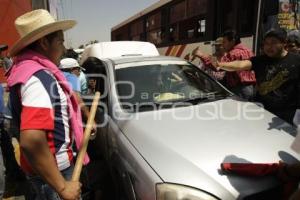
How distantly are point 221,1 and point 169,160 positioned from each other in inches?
235

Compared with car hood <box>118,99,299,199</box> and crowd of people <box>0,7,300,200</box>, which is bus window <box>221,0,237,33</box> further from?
crowd of people <box>0,7,300,200</box>

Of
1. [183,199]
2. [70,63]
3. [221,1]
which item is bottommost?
[183,199]

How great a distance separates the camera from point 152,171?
7.47ft

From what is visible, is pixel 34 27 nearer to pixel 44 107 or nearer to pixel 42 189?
pixel 44 107

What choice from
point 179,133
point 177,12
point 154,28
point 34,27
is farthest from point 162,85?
point 154,28

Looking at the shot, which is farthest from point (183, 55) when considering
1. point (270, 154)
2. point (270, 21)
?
point (270, 154)

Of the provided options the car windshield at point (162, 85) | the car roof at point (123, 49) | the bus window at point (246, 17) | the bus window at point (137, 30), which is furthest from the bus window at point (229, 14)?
the bus window at point (137, 30)

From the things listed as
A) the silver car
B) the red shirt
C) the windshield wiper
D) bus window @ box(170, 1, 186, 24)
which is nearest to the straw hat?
the silver car

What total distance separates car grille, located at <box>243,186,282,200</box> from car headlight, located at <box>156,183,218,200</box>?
11.2 inches

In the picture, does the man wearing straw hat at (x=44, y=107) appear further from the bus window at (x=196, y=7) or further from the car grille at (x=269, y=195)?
the bus window at (x=196, y=7)

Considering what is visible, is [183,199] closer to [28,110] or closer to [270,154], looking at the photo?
[270,154]

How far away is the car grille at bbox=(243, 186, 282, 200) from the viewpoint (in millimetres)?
2129

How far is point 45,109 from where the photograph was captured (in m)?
1.70

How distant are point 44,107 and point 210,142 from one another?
1383mm
